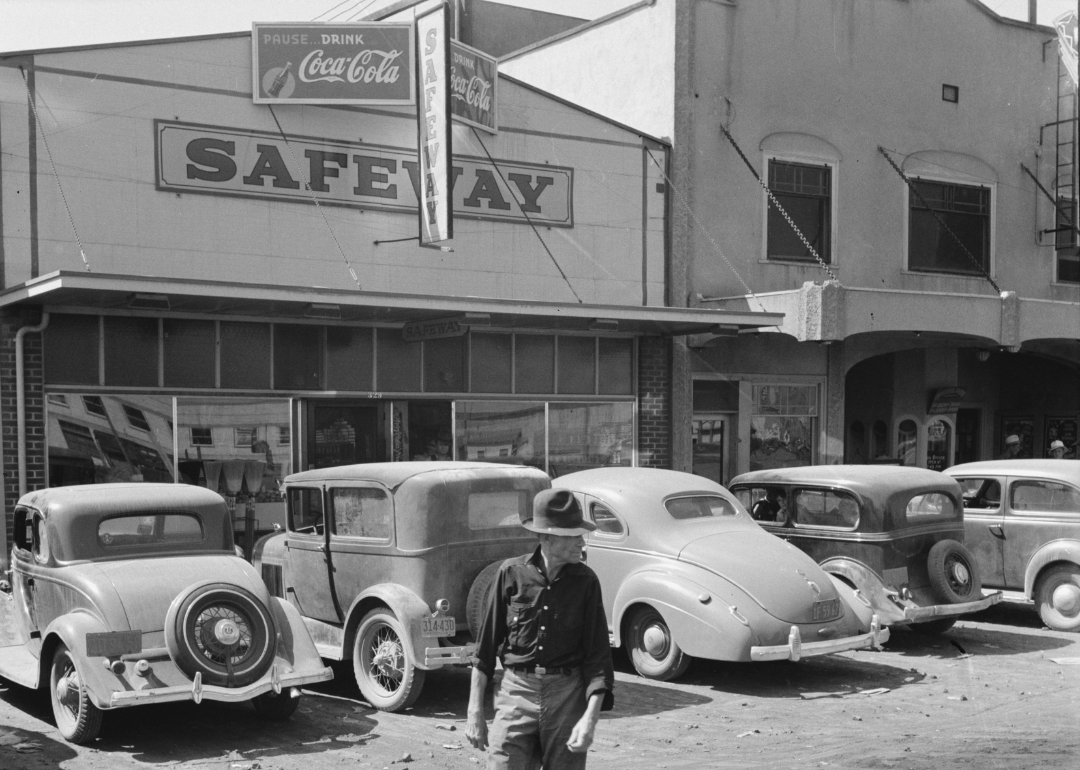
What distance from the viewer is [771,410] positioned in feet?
60.2

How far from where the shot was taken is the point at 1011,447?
20.9 meters

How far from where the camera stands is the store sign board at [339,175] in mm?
13844

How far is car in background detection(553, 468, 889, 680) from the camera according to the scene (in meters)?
9.45

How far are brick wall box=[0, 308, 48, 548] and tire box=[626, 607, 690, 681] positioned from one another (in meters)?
6.48

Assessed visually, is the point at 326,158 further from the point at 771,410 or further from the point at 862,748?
the point at 862,748

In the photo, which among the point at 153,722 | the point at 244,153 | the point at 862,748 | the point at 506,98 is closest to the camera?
Answer: the point at 862,748

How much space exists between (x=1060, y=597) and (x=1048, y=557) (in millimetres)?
411

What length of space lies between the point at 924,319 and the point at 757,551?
8.08m

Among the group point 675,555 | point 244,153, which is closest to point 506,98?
point 244,153

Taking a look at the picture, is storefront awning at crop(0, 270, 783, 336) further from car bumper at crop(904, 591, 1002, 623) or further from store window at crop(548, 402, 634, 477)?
car bumper at crop(904, 591, 1002, 623)

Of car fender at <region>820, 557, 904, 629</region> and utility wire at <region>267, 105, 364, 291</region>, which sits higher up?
utility wire at <region>267, 105, 364, 291</region>

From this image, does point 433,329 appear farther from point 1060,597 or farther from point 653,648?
point 1060,597

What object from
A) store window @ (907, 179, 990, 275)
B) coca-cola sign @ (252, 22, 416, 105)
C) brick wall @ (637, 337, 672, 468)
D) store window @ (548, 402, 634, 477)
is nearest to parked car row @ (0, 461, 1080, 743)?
store window @ (548, 402, 634, 477)

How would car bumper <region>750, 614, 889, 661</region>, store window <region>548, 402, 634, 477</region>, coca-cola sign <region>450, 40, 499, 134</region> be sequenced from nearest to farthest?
car bumper <region>750, 614, 889, 661</region>
coca-cola sign <region>450, 40, 499, 134</region>
store window <region>548, 402, 634, 477</region>
